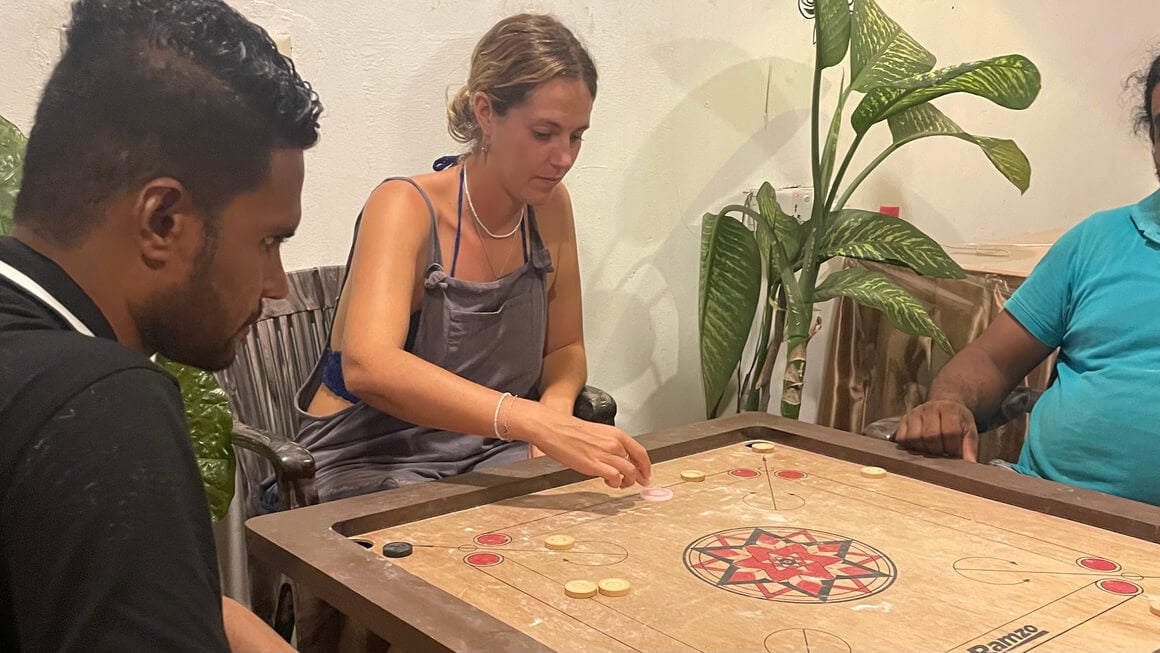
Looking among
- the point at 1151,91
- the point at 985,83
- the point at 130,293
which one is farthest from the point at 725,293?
the point at 130,293

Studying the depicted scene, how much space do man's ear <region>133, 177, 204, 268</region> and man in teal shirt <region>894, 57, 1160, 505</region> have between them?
134 cm

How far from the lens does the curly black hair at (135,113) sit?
0.77 m

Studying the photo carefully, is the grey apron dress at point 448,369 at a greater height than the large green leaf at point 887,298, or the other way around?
the large green leaf at point 887,298

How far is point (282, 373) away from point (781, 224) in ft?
4.70

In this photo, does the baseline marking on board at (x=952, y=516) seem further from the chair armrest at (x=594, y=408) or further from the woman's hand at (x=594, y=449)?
the chair armrest at (x=594, y=408)

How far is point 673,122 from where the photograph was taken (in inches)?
119

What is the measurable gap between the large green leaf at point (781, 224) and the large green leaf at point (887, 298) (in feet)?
0.57

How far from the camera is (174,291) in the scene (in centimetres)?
81

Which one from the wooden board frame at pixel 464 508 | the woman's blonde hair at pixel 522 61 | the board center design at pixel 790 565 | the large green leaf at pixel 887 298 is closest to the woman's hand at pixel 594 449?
the wooden board frame at pixel 464 508

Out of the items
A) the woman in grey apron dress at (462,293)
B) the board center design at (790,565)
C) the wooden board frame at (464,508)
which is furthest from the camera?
the woman in grey apron dress at (462,293)

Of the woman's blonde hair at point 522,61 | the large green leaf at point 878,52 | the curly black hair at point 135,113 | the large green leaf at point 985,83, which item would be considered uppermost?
the large green leaf at point 878,52

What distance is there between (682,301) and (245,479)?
153 cm

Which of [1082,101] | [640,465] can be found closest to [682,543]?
[640,465]

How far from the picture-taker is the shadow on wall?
118 inches
